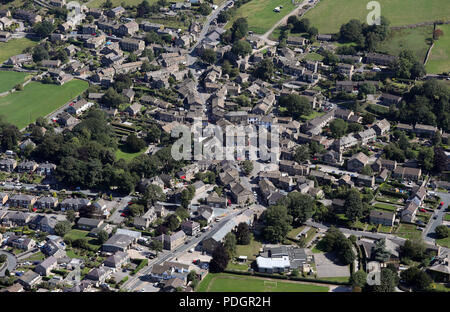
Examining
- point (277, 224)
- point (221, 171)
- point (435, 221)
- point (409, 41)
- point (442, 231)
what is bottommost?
point (435, 221)

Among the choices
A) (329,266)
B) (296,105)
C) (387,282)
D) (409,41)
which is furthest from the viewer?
(409,41)

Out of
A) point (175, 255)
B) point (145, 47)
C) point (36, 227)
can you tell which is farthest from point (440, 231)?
point (145, 47)

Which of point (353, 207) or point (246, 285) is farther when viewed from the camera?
point (353, 207)

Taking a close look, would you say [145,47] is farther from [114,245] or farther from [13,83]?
[114,245]

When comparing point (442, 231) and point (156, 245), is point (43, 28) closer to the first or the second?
point (156, 245)

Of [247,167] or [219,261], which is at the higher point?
[247,167]

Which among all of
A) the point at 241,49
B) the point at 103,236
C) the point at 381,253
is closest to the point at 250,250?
the point at 381,253
